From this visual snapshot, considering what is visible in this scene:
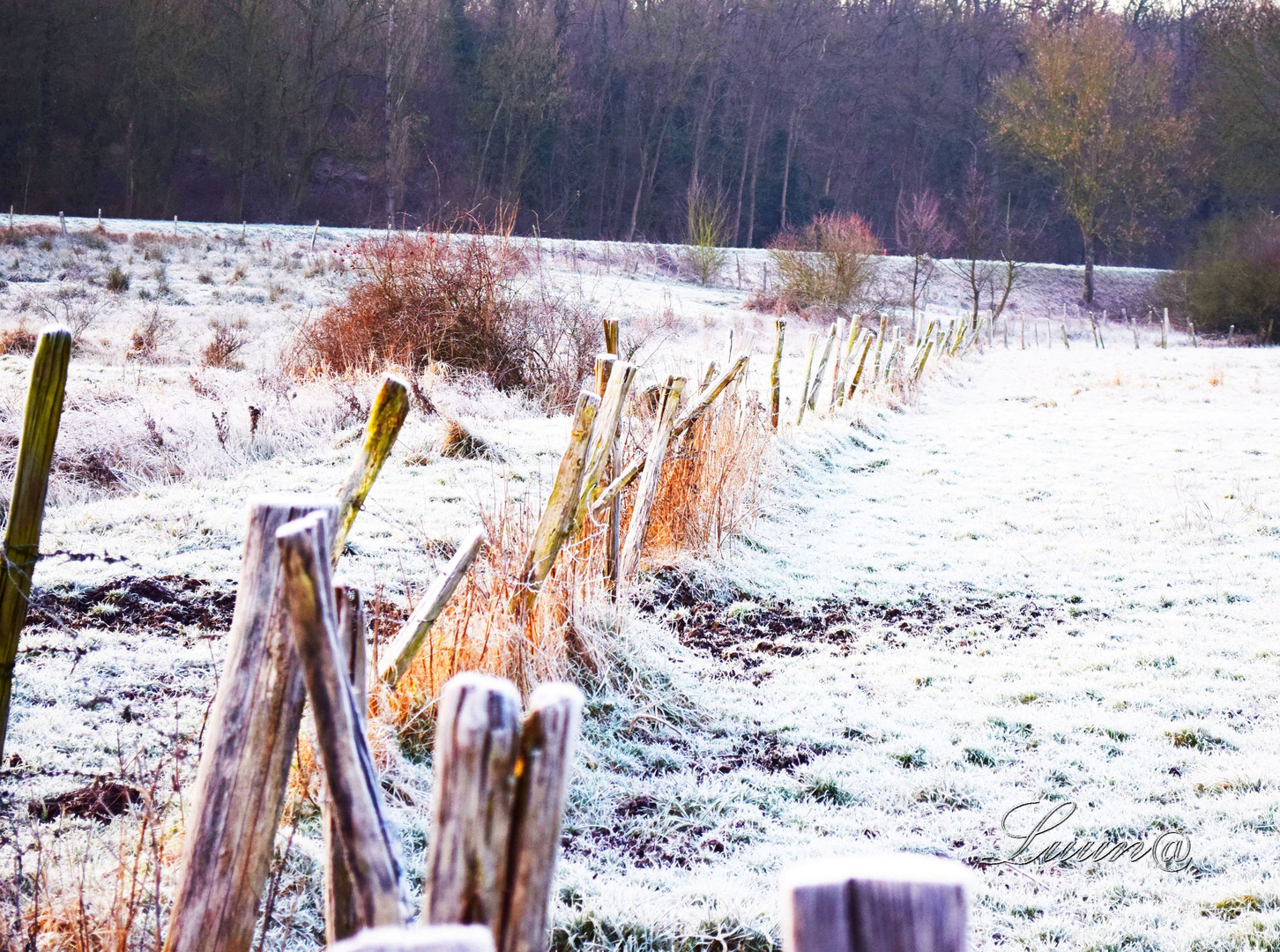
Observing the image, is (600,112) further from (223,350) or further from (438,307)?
(438,307)

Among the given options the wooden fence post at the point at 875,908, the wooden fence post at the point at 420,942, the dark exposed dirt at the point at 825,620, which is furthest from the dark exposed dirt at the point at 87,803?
the dark exposed dirt at the point at 825,620

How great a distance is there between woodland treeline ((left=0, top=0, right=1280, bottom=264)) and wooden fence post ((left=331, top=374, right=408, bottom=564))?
29745mm

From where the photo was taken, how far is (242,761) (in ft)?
5.00

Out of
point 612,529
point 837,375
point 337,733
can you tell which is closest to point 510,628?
point 612,529

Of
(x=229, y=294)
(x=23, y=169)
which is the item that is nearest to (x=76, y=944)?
(x=229, y=294)

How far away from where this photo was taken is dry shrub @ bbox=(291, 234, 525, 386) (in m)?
10.1

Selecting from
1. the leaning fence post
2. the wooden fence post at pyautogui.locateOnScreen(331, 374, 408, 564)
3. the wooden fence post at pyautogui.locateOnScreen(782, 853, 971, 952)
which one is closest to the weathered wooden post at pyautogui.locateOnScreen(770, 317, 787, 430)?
the wooden fence post at pyautogui.locateOnScreen(331, 374, 408, 564)

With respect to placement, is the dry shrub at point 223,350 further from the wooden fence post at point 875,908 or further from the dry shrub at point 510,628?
the wooden fence post at point 875,908

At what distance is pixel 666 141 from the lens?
47.1m

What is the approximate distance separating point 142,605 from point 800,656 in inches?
118

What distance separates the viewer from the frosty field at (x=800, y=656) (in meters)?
2.75

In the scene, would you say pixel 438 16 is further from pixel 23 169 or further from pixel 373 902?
pixel 373 902

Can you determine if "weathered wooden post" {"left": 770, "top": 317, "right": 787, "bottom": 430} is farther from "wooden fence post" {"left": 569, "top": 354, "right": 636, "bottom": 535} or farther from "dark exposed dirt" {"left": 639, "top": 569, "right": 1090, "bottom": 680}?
"wooden fence post" {"left": 569, "top": 354, "right": 636, "bottom": 535}

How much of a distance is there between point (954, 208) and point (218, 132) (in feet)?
117
